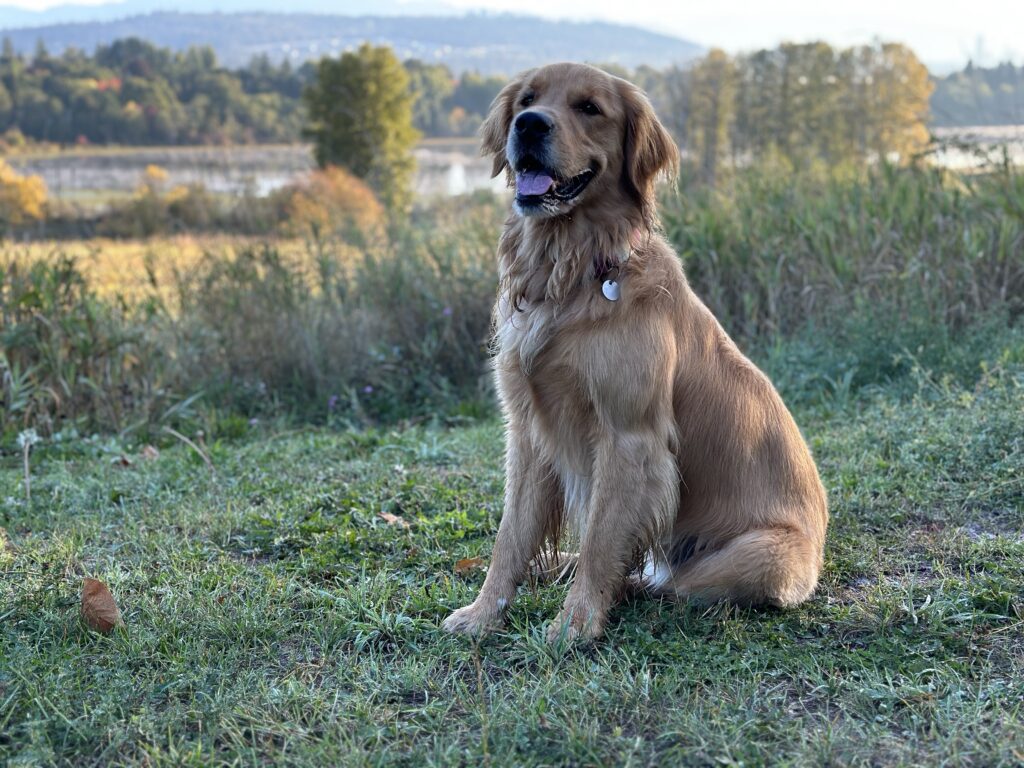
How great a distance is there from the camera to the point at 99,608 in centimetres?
289

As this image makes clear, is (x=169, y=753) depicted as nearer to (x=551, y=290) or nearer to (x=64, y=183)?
(x=551, y=290)

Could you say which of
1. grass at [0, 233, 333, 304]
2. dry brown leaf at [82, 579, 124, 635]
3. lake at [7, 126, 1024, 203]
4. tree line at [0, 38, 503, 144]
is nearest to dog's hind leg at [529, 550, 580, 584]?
dry brown leaf at [82, 579, 124, 635]

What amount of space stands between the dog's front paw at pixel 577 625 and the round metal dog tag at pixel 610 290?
3.20 ft

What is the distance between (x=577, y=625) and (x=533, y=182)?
4.66 feet

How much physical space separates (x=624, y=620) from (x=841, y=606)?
2.35 feet

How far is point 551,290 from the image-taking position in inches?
120

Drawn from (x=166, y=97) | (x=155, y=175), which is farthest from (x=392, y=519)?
(x=166, y=97)

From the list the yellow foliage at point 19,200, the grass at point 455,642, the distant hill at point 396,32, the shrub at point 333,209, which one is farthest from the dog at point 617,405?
the distant hill at point 396,32

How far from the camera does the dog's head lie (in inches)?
119

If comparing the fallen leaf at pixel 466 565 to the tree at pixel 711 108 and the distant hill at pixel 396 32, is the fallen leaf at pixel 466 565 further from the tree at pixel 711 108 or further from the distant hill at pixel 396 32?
the distant hill at pixel 396 32

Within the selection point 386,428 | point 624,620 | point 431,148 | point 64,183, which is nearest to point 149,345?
point 386,428

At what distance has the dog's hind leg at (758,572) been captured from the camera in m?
2.96

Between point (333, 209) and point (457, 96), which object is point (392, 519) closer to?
point (333, 209)

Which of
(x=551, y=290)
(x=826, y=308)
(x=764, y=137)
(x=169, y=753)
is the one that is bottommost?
(x=169, y=753)
